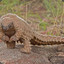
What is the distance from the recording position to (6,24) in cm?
249

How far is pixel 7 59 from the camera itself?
2.48m

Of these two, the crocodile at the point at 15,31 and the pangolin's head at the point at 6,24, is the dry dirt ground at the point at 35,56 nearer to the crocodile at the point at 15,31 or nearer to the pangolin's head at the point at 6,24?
the crocodile at the point at 15,31

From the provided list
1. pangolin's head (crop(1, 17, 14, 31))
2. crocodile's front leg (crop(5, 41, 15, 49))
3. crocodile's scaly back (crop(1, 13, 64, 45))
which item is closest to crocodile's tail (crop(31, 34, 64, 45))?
crocodile's scaly back (crop(1, 13, 64, 45))

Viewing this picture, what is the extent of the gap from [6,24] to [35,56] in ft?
1.65

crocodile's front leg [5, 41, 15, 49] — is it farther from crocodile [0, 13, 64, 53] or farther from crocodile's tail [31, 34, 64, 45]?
crocodile's tail [31, 34, 64, 45]

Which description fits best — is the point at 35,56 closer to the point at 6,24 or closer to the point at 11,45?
the point at 11,45

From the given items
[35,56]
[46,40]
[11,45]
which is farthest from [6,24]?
[46,40]

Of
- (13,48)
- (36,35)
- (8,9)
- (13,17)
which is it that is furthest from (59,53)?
(8,9)

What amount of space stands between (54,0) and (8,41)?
2.06 m

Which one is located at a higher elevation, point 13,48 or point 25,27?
point 25,27

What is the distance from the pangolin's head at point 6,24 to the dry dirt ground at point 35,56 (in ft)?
0.99

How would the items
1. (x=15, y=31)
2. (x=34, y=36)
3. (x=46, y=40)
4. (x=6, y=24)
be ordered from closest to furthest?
(x=6, y=24), (x=15, y=31), (x=34, y=36), (x=46, y=40)

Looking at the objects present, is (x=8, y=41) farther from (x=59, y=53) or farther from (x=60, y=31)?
(x=60, y=31)

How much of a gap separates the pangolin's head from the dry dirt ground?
0.99 ft
